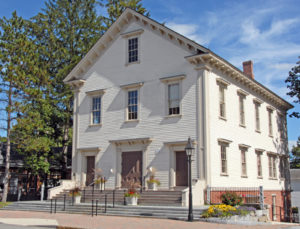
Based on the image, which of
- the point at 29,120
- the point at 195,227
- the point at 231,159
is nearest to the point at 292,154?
the point at 231,159

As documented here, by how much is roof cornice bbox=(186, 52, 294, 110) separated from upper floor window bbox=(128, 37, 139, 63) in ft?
14.2

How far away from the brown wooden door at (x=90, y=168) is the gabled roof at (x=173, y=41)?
580 centimetres

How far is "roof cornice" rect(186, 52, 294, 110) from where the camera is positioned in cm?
2275

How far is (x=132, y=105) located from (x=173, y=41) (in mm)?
4847

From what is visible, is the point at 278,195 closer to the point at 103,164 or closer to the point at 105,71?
the point at 103,164

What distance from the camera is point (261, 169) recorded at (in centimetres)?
2877

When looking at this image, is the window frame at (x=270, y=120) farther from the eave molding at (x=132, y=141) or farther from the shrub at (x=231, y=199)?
the eave molding at (x=132, y=141)

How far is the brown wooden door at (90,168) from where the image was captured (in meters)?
26.3

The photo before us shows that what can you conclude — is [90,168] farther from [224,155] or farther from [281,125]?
[281,125]

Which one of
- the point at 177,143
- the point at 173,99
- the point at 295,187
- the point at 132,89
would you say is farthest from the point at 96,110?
the point at 295,187

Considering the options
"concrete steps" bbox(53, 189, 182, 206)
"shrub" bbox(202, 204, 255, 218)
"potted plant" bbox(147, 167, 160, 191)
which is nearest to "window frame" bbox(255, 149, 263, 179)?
"potted plant" bbox(147, 167, 160, 191)

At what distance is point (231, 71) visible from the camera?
25.1 meters

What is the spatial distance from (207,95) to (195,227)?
10.0 m

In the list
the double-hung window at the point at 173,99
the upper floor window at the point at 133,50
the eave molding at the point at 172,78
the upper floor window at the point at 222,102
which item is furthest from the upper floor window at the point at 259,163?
the upper floor window at the point at 133,50
